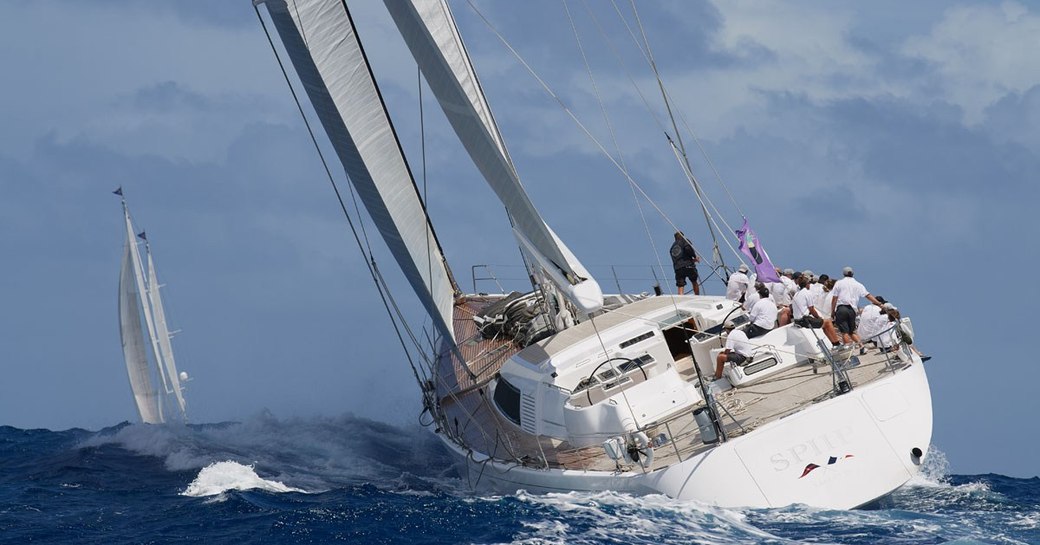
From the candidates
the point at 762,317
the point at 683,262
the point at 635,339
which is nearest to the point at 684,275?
the point at 683,262

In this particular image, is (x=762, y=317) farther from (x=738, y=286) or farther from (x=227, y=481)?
(x=227, y=481)

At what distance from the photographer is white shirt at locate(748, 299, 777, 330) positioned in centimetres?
2020

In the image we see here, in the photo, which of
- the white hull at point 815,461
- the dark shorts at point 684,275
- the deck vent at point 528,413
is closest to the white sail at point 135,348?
the dark shorts at point 684,275

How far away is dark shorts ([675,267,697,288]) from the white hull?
27.1 feet

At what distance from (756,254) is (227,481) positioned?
32.8 ft

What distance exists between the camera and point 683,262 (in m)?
25.8

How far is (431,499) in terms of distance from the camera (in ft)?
64.8

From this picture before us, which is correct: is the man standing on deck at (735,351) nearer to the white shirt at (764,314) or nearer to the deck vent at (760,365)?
the deck vent at (760,365)

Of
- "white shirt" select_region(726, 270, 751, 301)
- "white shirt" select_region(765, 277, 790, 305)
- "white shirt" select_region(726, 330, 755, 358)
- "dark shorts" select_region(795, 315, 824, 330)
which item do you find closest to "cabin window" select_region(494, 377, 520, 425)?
"white shirt" select_region(726, 330, 755, 358)

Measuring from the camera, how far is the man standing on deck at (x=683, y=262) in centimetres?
2575

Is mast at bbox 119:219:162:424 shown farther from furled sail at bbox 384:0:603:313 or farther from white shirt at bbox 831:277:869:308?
white shirt at bbox 831:277:869:308

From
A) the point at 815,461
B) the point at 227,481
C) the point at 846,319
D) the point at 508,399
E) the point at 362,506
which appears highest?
the point at 846,319

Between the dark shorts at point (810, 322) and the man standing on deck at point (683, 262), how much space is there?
506 cm

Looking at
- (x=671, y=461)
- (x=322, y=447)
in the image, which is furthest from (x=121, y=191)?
(x=671, y=461)
